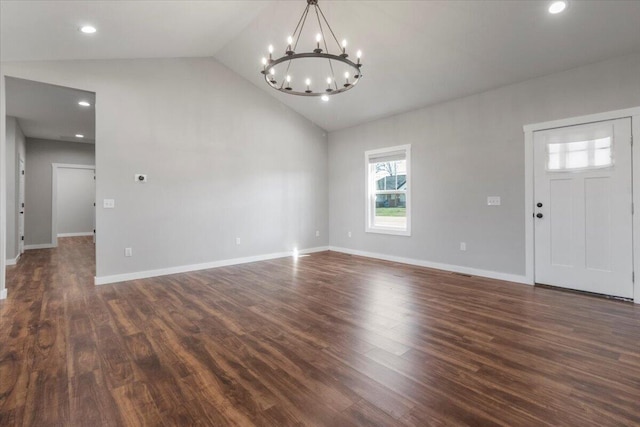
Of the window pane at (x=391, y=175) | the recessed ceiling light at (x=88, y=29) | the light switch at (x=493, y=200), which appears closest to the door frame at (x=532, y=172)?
the light switch at (x=493, y=200)

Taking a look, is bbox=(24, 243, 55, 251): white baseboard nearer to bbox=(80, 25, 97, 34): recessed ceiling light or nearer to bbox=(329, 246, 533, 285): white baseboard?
bbox=(80, 25, 97, 34): recessed ceiling light

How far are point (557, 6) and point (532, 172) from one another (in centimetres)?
198

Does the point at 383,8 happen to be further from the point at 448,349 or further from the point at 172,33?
the point at 448,349

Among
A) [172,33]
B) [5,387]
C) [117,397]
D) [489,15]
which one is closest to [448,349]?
[117,397]

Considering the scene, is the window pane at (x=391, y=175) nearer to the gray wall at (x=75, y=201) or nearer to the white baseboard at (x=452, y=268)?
the white baseboard at (x=452, y=268)

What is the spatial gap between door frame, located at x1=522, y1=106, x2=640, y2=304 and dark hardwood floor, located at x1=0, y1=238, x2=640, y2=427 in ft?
1.40

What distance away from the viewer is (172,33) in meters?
4.04

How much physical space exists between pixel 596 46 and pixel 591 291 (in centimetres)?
289

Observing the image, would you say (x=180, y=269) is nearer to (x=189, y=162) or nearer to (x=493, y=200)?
(x=189, y=162)

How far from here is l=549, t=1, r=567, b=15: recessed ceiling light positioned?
117 inches

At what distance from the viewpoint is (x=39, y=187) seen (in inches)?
311

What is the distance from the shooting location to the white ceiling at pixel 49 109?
14.5 ft

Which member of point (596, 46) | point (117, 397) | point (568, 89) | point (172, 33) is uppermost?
point (172, 33)

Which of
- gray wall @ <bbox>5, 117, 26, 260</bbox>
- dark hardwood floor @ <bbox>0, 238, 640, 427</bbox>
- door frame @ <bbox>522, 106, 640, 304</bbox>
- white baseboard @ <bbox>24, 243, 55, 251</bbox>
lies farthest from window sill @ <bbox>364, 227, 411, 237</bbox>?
white baseboard @ <bbox>24, 243, 55, 251</bbox>
